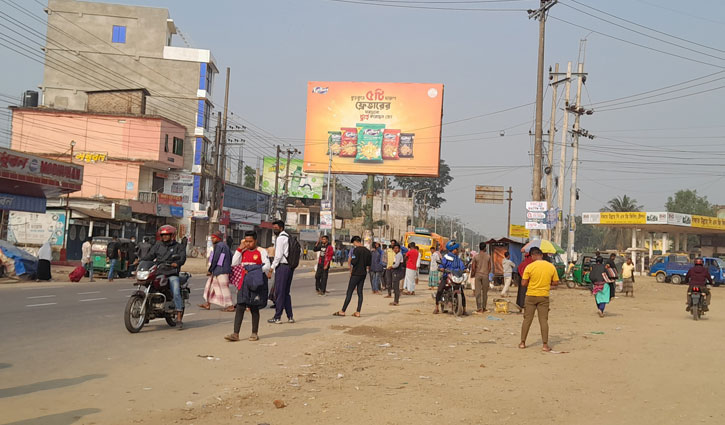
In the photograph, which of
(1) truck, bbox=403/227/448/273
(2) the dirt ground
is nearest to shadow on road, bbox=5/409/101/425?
(2) the dirt ground

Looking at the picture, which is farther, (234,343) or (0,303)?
(0,303)

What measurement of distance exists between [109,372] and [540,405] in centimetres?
477

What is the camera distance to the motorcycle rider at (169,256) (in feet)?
37.8

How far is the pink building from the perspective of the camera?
4981 centimetres

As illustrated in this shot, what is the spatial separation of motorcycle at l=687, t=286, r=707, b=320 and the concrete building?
147 feet

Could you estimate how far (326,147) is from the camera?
155ft

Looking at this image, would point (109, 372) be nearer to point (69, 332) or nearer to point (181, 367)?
point (181, 367)

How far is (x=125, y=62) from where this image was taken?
192ft

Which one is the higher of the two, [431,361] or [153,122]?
[153,122]

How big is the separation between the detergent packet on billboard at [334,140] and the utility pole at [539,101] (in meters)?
21.5

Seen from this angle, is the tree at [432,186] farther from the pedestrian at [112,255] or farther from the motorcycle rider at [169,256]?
the motorcycle rider at [169,256]

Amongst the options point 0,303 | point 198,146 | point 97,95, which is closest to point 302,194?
point 198,146

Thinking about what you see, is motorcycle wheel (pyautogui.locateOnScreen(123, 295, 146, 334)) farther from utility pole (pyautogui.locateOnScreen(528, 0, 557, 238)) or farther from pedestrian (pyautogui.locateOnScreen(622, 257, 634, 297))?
pedestrian (pyautogui.locateOnScreen(622, 257, 634, 297))

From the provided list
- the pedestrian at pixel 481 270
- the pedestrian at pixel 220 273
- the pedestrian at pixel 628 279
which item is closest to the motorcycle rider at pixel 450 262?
the pedestrian at pixel 481 270
